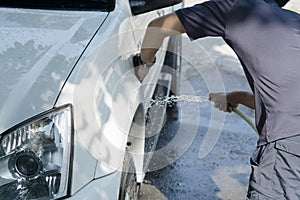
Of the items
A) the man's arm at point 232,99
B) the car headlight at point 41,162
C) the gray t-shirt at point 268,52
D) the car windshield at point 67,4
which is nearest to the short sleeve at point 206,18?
the gray t-shirt at point 268,52

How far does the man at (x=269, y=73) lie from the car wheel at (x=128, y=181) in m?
0.66

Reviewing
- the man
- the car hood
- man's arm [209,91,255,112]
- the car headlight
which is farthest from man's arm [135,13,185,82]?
the car headlight

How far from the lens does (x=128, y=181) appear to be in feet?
8.87

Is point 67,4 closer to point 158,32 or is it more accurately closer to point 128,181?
point 158,32

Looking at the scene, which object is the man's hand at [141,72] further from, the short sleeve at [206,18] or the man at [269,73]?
the man at [269,73]

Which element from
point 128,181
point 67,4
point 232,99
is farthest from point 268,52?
point 67,4

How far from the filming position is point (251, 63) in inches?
81.5

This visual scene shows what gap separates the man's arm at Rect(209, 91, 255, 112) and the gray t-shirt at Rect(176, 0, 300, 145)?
0.35 metres

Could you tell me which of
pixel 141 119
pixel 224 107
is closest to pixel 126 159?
pixel 141 119

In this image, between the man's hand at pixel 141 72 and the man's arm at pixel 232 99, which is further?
the man's hand at pixel 141 72

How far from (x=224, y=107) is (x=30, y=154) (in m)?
1.15

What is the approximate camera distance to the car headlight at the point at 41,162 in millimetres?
2004

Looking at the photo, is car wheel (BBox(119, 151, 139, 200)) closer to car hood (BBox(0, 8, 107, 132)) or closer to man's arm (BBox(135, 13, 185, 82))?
man's arm (BBox(135, 13, 185, 82))

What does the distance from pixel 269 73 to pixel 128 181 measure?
42.8 inches
